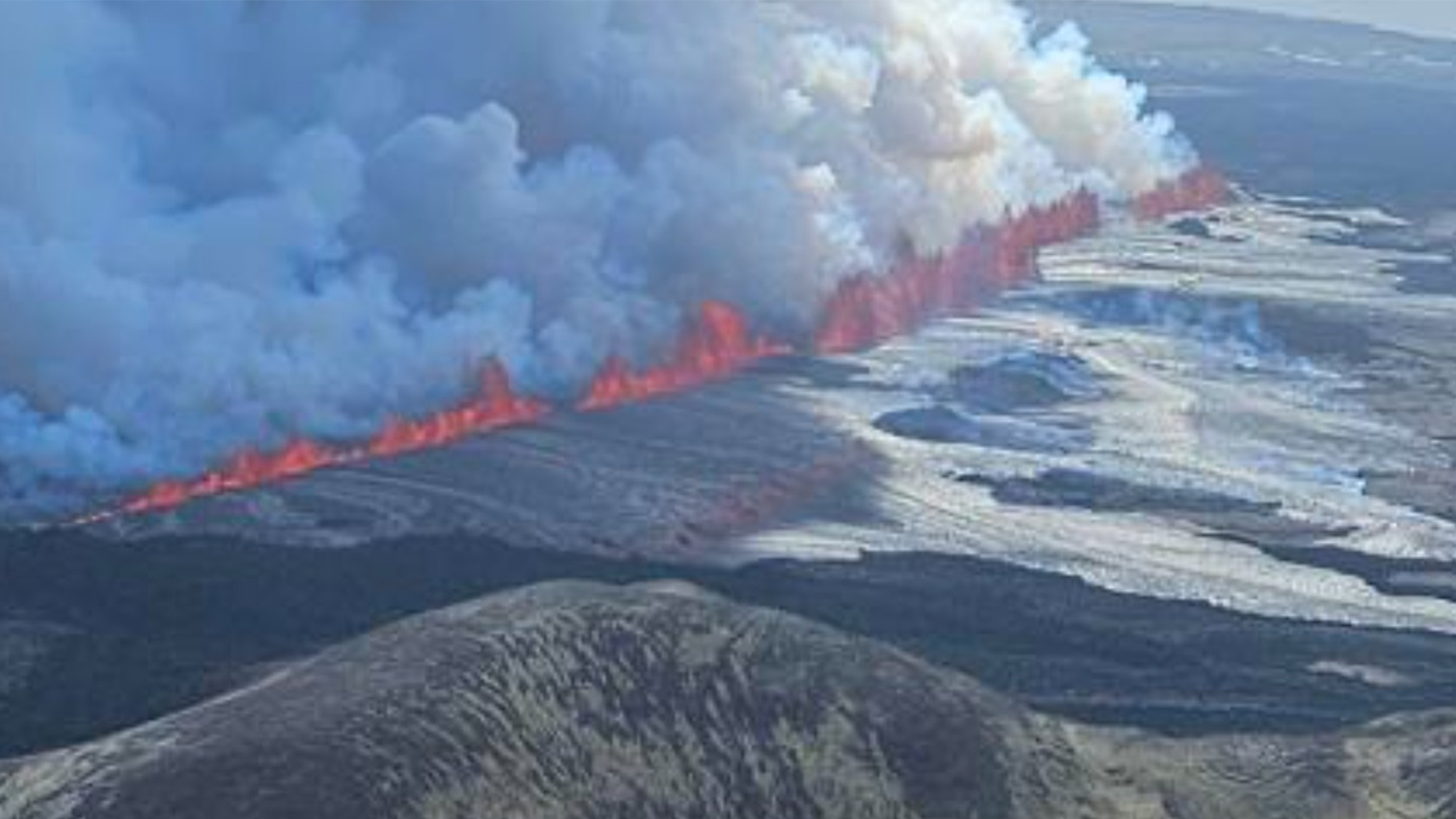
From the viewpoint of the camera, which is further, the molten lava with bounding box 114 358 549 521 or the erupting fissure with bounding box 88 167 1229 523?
the erupting fissure with bounding box 88 167 1229 523

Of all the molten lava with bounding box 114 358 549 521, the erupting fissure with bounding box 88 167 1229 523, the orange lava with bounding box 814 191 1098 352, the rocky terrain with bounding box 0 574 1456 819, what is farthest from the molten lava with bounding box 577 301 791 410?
the rocky terrain with bounding box 0 574 1456 819

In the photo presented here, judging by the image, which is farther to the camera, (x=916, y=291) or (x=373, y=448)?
(x=916, y=291)

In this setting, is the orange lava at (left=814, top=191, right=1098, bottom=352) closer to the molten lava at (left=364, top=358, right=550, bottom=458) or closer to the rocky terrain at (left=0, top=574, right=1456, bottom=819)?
the molten lava at (left=364, top=358, right=550, bottom=458)

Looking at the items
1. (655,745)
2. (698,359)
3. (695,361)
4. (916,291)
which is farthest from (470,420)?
(655,745)

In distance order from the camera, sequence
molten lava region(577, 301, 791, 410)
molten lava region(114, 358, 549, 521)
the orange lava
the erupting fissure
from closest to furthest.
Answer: molten lava region(114, 358, 549, 521)
the erupting fissure
molten lava region(577, 301, 791, 410)
the orange lava

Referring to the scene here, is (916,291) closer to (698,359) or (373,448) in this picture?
(698,359)

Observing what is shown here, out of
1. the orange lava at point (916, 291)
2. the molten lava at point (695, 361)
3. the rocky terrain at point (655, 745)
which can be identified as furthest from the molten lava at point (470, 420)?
the rocky terrain at point (655, 745)

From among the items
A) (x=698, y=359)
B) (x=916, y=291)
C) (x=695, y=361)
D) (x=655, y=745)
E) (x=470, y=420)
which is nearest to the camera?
(x=655, y=745)
